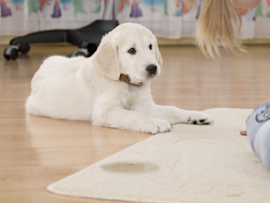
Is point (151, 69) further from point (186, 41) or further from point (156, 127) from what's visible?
point (186, 41)

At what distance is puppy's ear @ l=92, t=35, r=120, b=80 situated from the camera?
56.3 inches

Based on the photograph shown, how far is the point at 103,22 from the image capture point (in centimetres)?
343

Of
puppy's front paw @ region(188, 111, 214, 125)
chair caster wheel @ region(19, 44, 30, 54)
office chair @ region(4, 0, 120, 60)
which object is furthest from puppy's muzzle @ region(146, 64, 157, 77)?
chair caster wheel @ region(19, 44, 30, 54)

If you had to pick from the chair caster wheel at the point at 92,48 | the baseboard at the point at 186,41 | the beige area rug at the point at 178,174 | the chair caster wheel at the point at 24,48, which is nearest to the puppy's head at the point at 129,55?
the beige area rug at the point at 178,174

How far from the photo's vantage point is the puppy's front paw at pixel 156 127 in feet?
4.30

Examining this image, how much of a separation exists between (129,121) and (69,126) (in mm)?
255

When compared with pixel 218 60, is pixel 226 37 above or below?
above

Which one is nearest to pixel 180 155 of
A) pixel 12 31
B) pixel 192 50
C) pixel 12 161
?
pixel 12 161

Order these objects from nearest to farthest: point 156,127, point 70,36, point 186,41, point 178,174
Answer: point 178,174, point 156,127, point 70,36, point 186,41

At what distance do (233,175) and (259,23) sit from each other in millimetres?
4112

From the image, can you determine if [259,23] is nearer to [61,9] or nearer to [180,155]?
[61,9]

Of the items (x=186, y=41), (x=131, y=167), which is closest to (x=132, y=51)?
(x=131, y=167)

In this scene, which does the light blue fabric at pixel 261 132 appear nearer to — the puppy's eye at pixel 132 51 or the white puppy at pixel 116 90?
the white puppy at pixel 116 90

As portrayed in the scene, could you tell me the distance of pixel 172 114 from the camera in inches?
57.9
